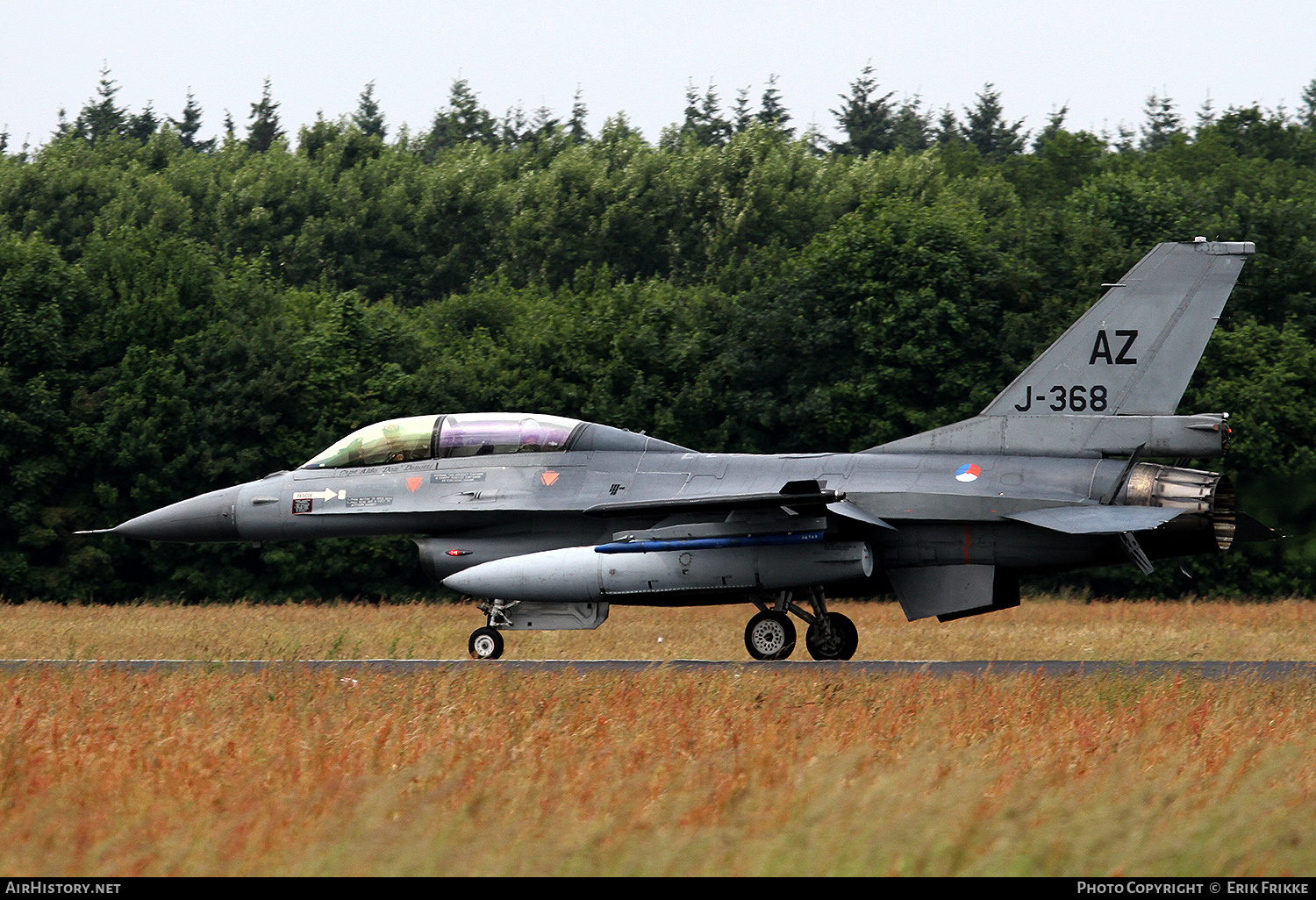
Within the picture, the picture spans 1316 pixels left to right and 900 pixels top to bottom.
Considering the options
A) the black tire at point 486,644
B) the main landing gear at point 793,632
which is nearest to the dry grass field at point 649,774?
the black tire at point 486,644

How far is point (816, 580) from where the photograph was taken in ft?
51.2

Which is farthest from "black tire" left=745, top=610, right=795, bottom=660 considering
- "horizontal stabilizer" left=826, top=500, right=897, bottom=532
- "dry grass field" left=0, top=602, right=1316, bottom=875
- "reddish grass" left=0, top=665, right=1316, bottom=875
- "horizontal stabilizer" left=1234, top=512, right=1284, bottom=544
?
"horizontal stabilizer" left=1234, top=512, right=1284, bottom=544

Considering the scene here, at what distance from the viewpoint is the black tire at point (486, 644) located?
16.3 m

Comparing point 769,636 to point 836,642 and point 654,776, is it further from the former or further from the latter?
point 654,776

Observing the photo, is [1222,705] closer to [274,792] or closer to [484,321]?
[274,792]

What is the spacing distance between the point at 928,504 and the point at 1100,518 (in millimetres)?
1821

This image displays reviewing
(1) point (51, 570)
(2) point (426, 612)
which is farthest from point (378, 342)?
(2) point (426, 612)

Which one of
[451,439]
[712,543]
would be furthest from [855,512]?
[451,439]

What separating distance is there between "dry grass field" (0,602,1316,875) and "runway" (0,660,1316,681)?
316 millimetres

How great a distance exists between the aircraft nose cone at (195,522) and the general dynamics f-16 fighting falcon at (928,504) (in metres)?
2.93

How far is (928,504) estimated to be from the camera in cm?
1557

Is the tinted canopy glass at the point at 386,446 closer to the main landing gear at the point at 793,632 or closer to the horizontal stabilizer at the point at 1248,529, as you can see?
the main landing gear at the point at 793,632

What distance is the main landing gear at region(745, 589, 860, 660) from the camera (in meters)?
16.1

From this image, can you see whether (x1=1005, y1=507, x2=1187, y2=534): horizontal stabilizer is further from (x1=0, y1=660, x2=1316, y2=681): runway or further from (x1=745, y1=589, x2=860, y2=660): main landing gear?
(x1=745, y1=589, x2=860, y2=660): main landing gear
